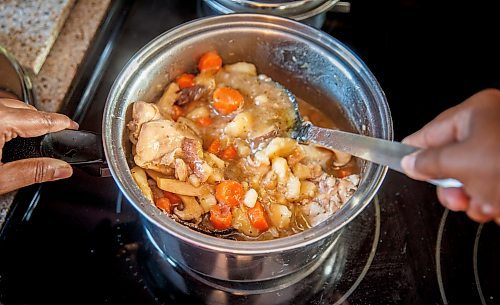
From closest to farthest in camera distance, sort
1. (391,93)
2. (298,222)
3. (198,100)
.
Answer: (298,222), (198,100), (391,93)

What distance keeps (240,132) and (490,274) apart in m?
0.60

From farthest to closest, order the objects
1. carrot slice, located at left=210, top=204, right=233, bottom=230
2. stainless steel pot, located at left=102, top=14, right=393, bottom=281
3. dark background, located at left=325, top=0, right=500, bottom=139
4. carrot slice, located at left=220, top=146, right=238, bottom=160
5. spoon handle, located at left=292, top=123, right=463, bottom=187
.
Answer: dark background, located at left=325, top=0, right=500, bottom=139
carrot slice, located at left=220, top=146, right=238, bottom=160
carrot slice, located at left=210, top=204, right=233, bottom=230
stainless steel pot, located at left=102, top=14, right=393, bottom=281
spoon handle, located at left=292, top=123, right=463, bottom=187

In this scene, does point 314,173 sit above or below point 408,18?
below

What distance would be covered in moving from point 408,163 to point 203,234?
36cm

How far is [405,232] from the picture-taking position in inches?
49.7

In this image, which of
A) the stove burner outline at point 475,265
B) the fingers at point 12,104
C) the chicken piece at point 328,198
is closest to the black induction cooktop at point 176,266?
the stove burner outline at point 475,265

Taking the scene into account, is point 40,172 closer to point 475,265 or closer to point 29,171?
point 29,171

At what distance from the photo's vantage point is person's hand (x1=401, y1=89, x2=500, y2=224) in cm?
74

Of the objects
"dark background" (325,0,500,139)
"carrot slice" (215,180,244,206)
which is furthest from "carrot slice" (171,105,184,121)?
"dark background" (325,0,500,139)

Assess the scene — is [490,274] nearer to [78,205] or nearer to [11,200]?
[78,205]

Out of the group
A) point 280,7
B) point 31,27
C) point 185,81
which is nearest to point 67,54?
point 31,27

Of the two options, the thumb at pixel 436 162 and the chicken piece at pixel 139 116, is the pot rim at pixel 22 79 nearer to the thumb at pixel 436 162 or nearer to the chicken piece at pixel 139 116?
the chicken piece at pixel 139 116

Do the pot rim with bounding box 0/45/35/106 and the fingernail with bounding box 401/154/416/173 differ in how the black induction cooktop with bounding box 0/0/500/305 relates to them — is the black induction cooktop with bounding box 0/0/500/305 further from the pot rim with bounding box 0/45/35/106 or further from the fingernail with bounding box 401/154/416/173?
the fingernail with bounding box 401/154/416/173

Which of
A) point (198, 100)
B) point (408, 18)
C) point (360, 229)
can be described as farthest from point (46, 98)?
point (408, 18)
